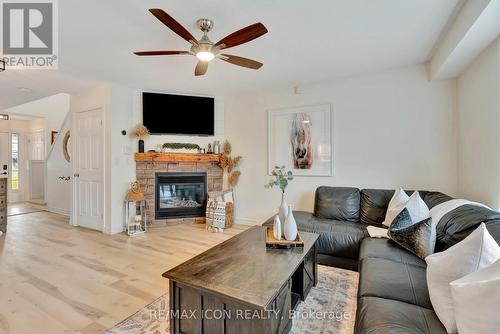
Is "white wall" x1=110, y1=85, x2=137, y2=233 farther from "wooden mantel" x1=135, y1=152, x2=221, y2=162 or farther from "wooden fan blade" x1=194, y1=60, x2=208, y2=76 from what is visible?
"wooden fan blade" x1=194, y1=60, x2=208, y2=76

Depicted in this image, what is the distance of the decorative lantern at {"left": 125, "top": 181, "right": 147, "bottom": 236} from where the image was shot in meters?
3.83

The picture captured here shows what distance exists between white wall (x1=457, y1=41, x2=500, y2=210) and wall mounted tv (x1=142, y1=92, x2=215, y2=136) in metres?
3.72

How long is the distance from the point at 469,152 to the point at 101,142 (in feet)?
17.0

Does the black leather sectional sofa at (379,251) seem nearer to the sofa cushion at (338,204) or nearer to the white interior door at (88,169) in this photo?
the sofa cushion at (338,204)

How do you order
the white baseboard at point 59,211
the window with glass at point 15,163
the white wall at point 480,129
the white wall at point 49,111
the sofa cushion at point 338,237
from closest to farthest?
1. the white wall at point 480,129
2. the sofa cushion at point 338,237
3. the white baseboard at point 59,211
4. the white wall at point 49,111
5. the window with glass at point 15,163

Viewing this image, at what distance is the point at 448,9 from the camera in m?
1.99

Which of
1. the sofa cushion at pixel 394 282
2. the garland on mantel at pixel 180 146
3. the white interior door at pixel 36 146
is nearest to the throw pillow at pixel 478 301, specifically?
the sofa cushion at pixel 394 282

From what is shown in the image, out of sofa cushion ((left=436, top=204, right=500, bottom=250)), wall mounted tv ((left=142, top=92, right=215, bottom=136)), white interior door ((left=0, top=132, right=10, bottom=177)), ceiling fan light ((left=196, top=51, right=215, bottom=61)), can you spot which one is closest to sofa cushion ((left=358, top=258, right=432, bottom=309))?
sofa cushion ((left=436, top=204, right=500, bottom=250))

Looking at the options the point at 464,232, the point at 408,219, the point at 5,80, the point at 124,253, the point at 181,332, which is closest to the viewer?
the point at 181,332

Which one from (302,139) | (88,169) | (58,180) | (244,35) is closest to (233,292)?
(244,35)

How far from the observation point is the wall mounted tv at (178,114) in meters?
4.21

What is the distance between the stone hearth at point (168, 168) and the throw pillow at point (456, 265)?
12.3ft

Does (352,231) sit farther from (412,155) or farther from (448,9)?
(448,9)

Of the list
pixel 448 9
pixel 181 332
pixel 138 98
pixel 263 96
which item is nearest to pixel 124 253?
pixel 181 332
